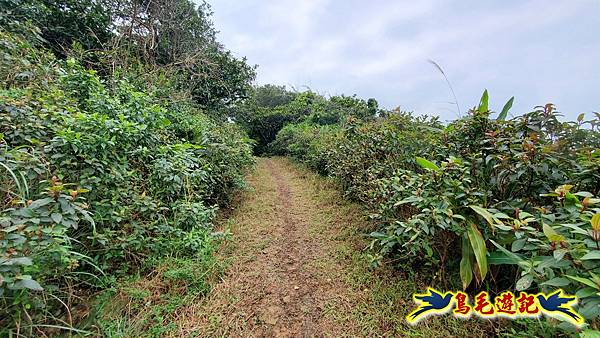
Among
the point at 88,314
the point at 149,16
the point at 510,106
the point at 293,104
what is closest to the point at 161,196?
the point at 88,314

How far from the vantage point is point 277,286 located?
1.99 metres

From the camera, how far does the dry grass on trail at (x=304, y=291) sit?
1552mm

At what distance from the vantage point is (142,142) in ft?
7.80

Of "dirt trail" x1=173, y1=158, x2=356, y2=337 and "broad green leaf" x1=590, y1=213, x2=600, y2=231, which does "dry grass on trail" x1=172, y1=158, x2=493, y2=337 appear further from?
"broad green leaf" x1=590, y1=213, x2=600, y2=231

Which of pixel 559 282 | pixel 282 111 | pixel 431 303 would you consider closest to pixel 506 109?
pixel 559 282

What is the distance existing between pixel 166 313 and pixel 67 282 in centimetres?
67

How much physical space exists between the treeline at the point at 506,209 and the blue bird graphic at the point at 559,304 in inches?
1.4

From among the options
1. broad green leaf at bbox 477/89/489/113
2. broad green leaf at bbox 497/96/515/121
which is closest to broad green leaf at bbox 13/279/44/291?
broad green leaf at bbox 477/89/489/113

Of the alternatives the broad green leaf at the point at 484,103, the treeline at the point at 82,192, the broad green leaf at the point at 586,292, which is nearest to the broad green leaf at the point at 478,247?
the broad green leaf at the point at 586,292

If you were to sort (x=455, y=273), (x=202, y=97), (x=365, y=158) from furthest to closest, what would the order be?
(x=202, y=97)
(x=365, y=158)
(x=455, y=273)

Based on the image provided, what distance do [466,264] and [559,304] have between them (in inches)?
19.0

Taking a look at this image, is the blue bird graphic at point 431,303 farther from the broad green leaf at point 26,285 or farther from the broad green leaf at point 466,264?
the broad green leaf at point 26,285

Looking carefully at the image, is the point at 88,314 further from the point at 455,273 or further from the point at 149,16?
the point at 149,16

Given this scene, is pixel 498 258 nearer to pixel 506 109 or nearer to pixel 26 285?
pixel 506 109
